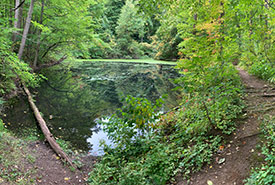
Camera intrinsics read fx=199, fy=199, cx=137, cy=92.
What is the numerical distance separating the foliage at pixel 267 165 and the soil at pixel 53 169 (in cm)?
307

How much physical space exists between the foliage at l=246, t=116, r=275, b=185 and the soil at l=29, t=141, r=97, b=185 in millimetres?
3067

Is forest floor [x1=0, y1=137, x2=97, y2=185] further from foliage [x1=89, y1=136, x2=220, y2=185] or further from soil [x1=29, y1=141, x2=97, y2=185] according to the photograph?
foliage [x1=89, y1=136, x2=220, y2=185]

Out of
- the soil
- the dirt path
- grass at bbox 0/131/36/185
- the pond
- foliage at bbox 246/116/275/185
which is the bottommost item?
the pond

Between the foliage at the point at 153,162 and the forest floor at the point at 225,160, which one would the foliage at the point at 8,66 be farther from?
the foliage at the point at 153,162

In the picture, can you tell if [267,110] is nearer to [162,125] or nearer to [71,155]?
[162,125]

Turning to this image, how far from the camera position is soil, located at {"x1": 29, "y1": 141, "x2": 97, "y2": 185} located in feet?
12.4

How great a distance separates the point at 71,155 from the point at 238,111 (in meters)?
4.02

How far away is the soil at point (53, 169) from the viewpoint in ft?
12.4

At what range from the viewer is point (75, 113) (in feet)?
27.0

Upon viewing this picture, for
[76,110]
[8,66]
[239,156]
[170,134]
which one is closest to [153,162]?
[239,156]

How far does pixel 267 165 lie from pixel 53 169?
3.78m

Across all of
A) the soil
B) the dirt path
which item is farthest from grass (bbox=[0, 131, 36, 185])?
the dirt path

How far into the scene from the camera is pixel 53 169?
409cm

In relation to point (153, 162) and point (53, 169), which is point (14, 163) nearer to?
point (53, 169)
